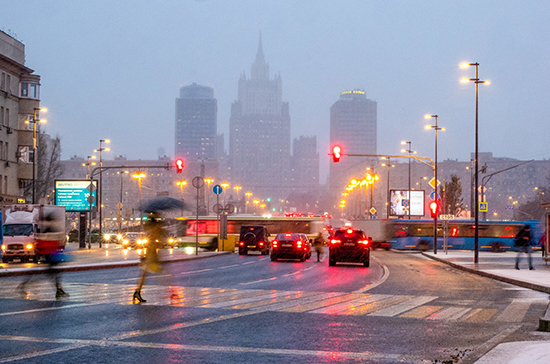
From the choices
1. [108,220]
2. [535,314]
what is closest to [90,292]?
[535,314]

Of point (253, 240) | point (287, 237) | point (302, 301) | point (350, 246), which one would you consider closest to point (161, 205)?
point (302, 301)

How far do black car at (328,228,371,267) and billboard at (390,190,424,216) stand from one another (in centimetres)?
4246

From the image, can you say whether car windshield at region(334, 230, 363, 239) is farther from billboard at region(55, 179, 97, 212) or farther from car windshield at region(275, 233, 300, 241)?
billboard at region(55, 179, 97, 212)

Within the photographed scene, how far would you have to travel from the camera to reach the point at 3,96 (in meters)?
55.8

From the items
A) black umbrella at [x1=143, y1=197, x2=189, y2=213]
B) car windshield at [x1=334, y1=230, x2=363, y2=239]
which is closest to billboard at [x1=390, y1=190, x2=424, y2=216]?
car windshield at [x1=334, y1=230, x2=363, y2=239]

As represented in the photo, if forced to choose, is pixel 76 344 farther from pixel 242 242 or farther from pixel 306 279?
pixel 242 242

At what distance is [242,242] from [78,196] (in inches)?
637

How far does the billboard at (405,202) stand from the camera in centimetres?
7338

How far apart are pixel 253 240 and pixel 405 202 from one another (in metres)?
31.8

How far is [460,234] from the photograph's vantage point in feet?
198

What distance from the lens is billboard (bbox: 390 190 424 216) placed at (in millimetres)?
73375

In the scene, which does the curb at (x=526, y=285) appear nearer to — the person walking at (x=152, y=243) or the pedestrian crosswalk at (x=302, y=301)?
the pedestrian crosswalk at (x=302, y=301)

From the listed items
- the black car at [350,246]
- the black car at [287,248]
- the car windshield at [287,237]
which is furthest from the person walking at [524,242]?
the car windshield at [287,237]

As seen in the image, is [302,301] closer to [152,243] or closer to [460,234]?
[152,243]
